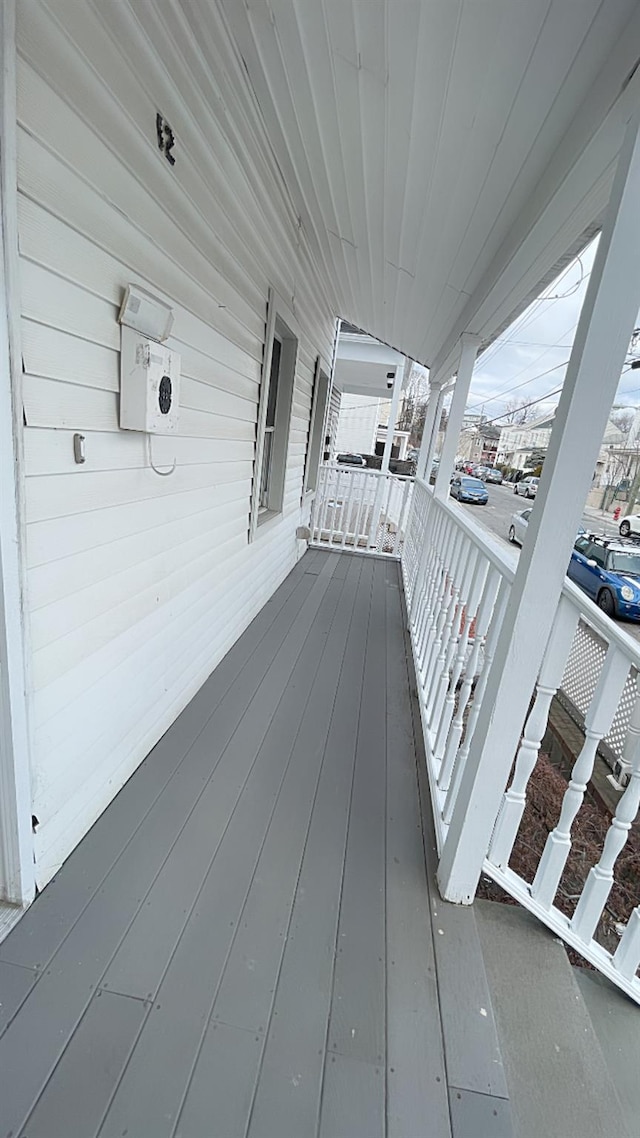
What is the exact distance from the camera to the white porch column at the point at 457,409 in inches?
124

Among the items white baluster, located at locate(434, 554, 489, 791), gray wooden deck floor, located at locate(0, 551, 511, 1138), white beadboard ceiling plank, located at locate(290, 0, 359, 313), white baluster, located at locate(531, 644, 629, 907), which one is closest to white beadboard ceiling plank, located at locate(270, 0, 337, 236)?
white beadboard ceiling plank, located at locate(290, 0, 359, 313)

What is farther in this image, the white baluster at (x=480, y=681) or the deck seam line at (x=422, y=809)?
the white baluster at (x=480, y=681)

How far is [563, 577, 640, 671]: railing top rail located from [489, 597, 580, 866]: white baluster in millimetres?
30

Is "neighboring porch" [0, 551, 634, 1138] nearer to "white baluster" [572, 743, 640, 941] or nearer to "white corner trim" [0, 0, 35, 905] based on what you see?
"white baluster" [572, 743, 640, 941]

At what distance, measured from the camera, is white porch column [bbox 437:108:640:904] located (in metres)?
1.00

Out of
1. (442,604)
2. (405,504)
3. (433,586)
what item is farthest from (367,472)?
(442,604)

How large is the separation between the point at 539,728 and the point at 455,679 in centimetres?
59

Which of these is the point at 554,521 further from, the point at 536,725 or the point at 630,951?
the point at 630,951

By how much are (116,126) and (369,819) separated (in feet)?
7.36

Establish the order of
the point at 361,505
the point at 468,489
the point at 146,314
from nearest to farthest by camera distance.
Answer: the point at 146,314 < the point at 468,489 < the point at 361,505

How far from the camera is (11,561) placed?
104 cm

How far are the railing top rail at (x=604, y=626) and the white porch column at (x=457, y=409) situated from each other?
2.27m

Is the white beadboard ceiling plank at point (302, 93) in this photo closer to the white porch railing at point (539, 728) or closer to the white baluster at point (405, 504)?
the white porch railing at point (539, 728)

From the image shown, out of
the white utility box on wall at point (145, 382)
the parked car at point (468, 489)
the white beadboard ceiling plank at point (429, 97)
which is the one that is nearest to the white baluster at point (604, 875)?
the white utility box on wall at point (145, 382)
